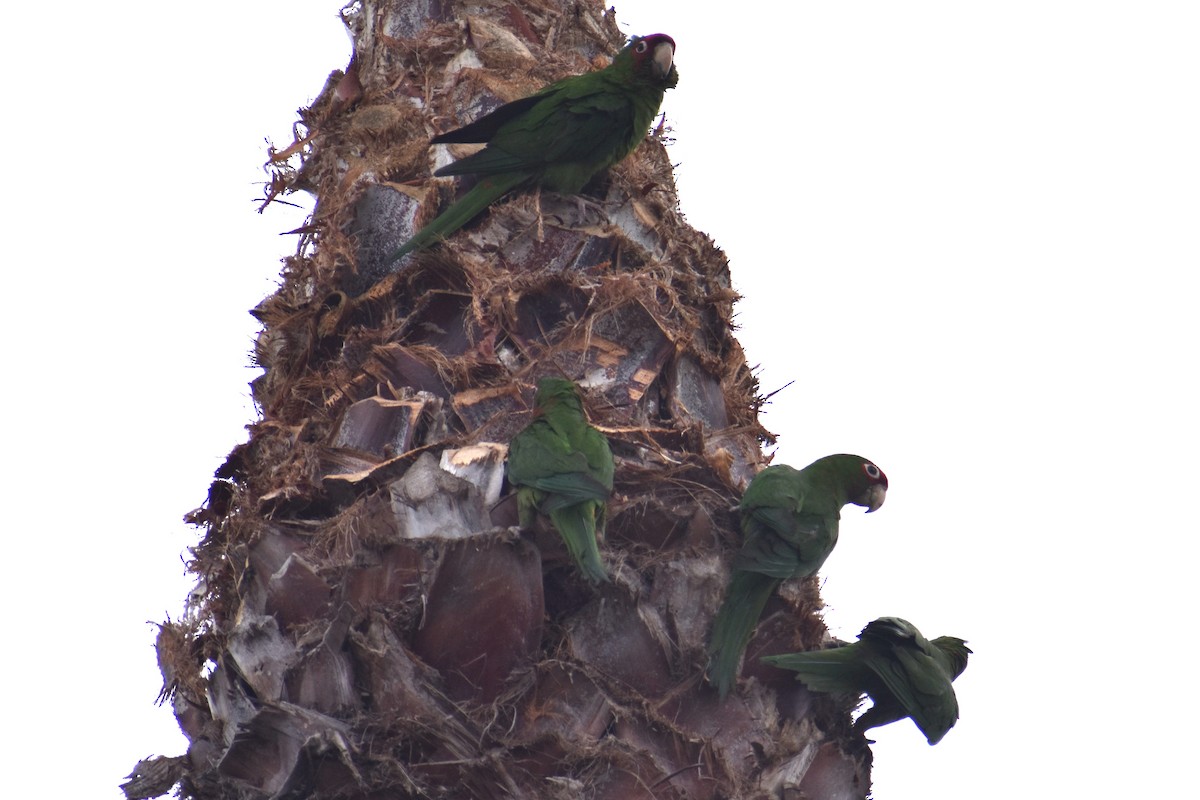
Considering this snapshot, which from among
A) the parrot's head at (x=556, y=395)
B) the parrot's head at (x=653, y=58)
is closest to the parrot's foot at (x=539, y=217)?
the parrot's head at (x=556, y=395)

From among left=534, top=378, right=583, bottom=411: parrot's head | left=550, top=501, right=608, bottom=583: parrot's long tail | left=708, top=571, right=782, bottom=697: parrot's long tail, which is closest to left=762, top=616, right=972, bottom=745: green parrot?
left=708, top=571, right=782, bottom=697: parrot's long tail

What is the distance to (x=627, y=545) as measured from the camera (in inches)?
161

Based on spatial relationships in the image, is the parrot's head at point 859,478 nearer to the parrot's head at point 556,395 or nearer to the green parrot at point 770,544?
the green parrot at point 770,544

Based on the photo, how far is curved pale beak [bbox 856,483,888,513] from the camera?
4.96m

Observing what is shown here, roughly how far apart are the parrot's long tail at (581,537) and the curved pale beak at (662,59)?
81.2 inches

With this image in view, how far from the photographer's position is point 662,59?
17.7 ft

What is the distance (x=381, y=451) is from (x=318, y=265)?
35.3 inches

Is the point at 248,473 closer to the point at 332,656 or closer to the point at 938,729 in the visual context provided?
the point at 332,656

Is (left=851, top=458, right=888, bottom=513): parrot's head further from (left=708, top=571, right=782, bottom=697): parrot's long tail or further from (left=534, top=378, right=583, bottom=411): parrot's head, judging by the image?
(left=534, top=378, right=583, bottom=411): parrot's head

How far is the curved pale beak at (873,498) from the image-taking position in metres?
4.96

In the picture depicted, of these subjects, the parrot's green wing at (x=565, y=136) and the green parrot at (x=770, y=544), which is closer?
the green parrot at (x=770, y=544)

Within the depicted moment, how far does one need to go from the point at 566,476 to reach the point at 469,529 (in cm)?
28

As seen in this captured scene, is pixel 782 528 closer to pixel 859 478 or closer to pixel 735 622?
pixel 735 622

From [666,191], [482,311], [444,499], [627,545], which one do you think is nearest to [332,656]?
[444,499]
